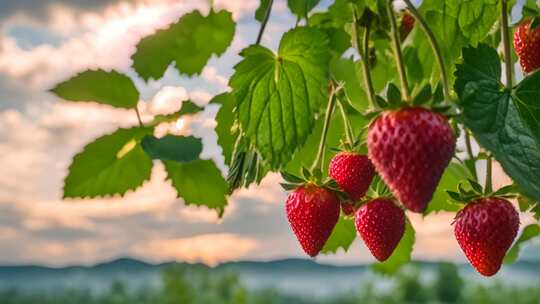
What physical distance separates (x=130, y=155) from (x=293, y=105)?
530 millimetres

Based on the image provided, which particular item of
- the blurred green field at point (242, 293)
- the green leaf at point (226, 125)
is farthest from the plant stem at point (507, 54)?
the blurred green field at point (242, 293)

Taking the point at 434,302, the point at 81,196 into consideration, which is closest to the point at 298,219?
the point at 81,196

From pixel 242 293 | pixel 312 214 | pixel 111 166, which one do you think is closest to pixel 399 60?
pixel 312 214

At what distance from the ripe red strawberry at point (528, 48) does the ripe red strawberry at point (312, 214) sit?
0.23m

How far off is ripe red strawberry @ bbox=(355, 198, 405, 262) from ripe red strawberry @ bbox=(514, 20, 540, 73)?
19 centimetres

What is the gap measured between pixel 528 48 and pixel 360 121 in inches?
10.6

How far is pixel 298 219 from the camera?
3.02 feet

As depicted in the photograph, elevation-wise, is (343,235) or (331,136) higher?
(331,136)

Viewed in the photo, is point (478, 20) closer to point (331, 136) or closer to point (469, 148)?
point (469, 148)

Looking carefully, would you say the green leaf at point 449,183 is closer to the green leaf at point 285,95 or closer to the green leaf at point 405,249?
the green leaf at point 405,249

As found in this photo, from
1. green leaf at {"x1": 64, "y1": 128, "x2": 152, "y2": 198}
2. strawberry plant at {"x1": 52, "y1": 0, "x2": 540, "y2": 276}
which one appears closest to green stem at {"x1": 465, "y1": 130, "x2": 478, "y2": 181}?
strawberry plant at {"x1": 52, "y1": 0, "x2": 540, "y2": 276}

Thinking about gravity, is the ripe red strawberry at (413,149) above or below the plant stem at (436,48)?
below

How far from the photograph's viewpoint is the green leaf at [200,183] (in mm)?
1208

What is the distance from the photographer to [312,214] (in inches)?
34.9
